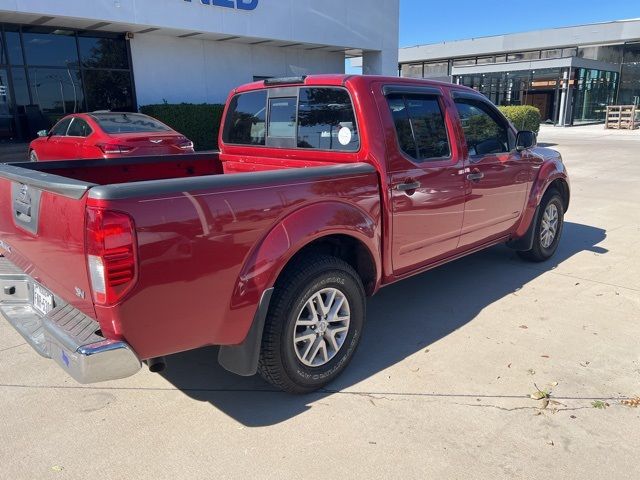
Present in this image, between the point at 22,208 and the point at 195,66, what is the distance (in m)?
15.3

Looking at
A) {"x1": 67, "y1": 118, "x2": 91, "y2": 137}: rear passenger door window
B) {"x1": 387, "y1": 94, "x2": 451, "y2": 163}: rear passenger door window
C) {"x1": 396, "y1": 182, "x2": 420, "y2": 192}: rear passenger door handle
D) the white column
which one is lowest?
{"x1": 396, "y1": 182, "x2": 420, "y2": 192}: rear passenger door handle

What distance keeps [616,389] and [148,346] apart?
282 centimetres

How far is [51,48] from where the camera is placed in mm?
14305

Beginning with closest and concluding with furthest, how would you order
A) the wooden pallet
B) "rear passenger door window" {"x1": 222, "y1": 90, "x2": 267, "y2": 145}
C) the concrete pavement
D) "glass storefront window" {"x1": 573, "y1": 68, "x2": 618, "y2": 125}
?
1. the concrete pavement
2. "rear passenger door window" {"x1": 222, "y1": 90, "x2": 267, "y2": 145}
3. the wooden pallet
4. "glass storefront window" {"x1": 573, "y1": 68, "x2": 618, "y2": 125}

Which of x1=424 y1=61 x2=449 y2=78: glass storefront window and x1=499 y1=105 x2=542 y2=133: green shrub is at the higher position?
x1=424 y1=61 x2=449 y2=78: glass storefront window

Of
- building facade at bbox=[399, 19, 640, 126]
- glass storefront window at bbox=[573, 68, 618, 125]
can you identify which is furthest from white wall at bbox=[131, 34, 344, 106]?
glass storefront window at bbox=[573, 68, 618, 125]

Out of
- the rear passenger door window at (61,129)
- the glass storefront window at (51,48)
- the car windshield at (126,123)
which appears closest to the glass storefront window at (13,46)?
the glass storefront window at (51,48)

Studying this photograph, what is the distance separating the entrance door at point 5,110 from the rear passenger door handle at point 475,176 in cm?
1367

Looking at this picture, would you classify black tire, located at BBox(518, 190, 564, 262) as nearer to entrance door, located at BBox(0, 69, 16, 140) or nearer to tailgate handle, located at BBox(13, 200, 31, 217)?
tailgate handle, located at BBox(13, 200, 31, 217)

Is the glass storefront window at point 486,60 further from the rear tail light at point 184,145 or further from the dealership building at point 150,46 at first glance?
the rear tail light at point 184,145

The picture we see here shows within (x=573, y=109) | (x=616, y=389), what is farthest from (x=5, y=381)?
(x=573, y=109)

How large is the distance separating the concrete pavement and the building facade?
3208 cm

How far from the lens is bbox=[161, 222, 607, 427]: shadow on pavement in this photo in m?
3.17

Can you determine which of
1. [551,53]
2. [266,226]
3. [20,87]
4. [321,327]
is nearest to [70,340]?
[266,226]
